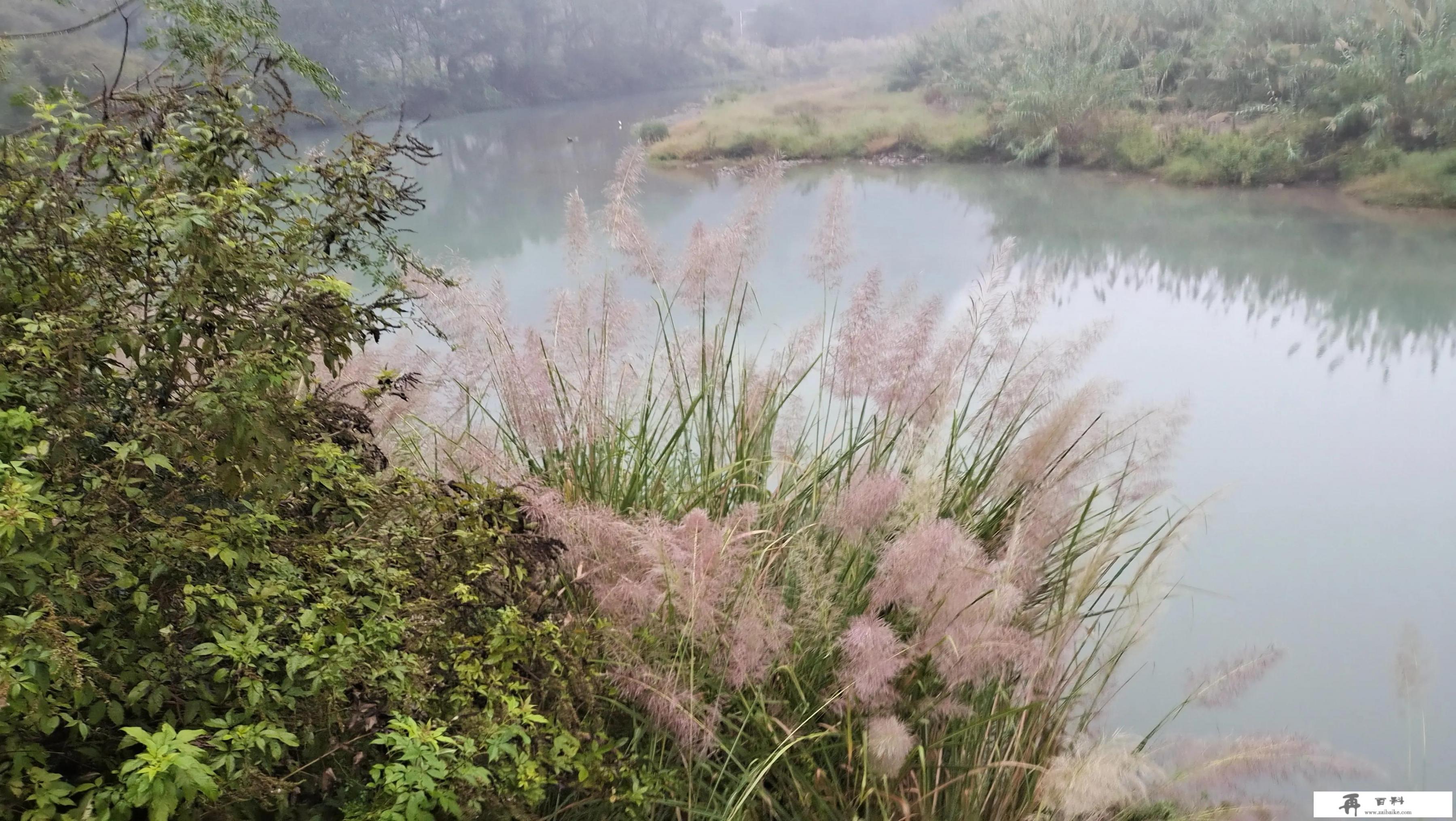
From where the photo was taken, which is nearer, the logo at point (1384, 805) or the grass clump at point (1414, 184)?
the logo at point (1384, 805)

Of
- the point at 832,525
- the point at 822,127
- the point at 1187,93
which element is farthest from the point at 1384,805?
the point at 822,127

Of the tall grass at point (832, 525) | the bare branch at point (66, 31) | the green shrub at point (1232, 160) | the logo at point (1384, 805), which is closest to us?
the tall grass at point (832, 525)

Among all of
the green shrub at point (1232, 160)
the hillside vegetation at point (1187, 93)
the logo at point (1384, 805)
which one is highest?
the hillside vegetation at point (1187, 93)

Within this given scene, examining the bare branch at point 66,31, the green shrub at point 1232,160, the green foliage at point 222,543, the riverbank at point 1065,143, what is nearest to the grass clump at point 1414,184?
the riverbank at point 1065,143

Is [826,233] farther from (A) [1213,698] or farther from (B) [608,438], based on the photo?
(A) [1213,698]

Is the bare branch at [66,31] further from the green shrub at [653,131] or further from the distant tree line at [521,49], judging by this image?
the green shrub at [653,131]

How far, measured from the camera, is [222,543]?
846 millimetres

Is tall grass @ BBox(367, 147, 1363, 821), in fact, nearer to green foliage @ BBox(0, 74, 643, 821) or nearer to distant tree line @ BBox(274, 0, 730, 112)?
green foliage @ BBox(0, 74, 643, 821)

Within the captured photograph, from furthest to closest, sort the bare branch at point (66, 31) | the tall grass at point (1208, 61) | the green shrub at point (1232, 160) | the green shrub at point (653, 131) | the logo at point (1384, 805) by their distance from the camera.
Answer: the green shrub at point (653, 131)
the green shrub at point (1232, 160)
the tall grass at point (1208, 61)
the logo at point (1384, 805)
the bare branch at point (66, 31)

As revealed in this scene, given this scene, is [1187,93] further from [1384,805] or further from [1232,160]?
[1384,805]

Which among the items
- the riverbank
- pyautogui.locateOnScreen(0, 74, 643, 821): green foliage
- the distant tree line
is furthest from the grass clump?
pyautogui.locateOnScreen(0, 74, 643, 821): green foliage

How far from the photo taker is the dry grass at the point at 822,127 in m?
2.52

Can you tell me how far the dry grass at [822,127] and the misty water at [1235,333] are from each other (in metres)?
0.07

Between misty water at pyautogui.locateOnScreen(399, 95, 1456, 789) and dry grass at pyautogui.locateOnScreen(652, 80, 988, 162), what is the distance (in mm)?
72
